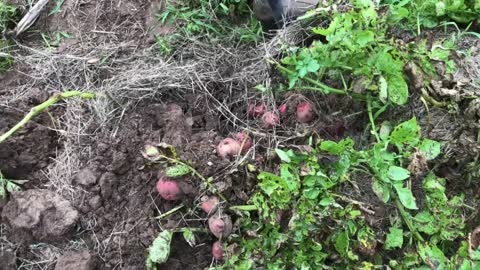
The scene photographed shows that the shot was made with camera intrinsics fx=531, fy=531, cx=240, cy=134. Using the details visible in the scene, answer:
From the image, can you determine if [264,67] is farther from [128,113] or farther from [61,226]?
[61,226]

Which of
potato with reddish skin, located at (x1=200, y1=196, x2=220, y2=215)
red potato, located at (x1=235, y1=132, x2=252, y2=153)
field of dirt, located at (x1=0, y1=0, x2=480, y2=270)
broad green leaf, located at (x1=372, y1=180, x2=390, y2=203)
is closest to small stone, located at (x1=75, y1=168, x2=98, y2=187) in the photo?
field of dirt, located at (x1=0, y1=0, x2=480, y2=270)

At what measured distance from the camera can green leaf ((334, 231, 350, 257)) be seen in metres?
1.96

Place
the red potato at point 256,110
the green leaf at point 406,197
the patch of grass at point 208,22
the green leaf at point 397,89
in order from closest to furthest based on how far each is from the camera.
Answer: the green leaf at point 406,197 → the green leaf at point 397,89 → the red potato at point 256,110 → the patch of grass at point 208,22

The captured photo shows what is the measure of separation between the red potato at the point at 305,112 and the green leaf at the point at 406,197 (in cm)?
49

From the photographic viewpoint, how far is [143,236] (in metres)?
2.17

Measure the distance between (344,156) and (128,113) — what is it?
3.31 feet

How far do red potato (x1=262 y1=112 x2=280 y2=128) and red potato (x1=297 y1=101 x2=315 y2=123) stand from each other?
102mm

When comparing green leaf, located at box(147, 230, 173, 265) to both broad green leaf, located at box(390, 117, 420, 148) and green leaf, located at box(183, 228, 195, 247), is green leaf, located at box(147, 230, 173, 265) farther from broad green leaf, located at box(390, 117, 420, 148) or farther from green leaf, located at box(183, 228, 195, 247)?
broad green leaf, located at box(390, 117, 420, 148)

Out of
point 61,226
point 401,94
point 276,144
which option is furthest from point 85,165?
point 401,94

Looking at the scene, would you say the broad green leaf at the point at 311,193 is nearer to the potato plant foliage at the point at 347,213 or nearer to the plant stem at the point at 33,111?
the potato plant foliage at the point at 347,213

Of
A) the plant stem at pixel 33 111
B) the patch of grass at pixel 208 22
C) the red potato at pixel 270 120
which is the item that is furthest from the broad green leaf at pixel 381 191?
the plant stem at pixel 33 111

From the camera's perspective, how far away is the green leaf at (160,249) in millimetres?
2082

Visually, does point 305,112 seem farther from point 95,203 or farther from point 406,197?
point 95,203

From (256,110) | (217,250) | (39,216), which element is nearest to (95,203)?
(39,216)
